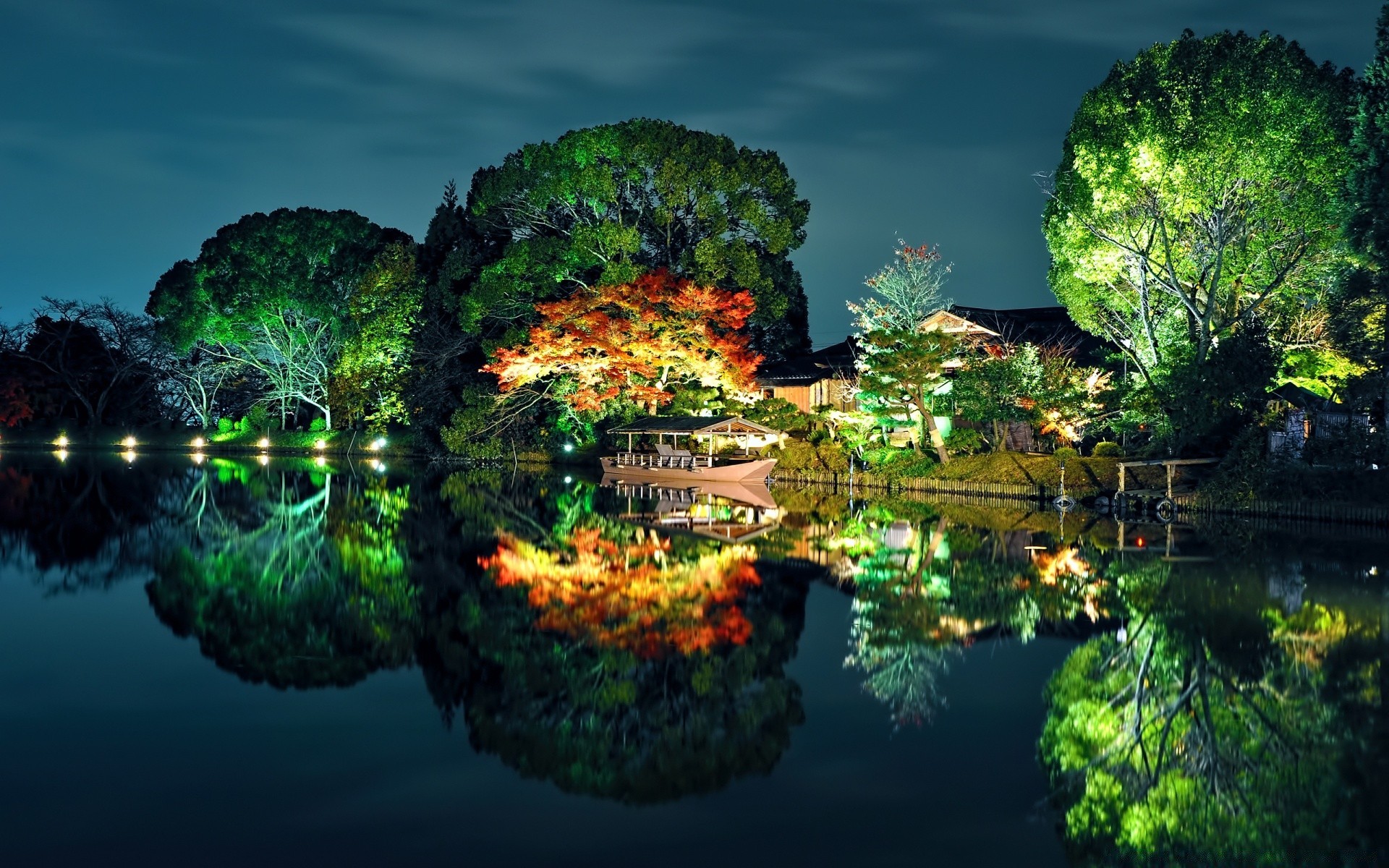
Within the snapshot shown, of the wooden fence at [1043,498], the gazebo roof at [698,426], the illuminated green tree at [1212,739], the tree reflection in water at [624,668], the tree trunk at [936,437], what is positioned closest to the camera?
the illuminated green tree at [1212,739]

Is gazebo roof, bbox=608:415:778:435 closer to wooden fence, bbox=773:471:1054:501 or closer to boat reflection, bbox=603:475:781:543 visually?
boat reflection, bbox=603:475:781:543

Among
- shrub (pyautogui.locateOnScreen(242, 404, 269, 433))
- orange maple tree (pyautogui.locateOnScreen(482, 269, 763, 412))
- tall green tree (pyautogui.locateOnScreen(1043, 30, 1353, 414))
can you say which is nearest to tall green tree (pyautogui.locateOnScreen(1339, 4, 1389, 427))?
tall green tree (pyautogui.locateOnScreen(1043, 30, 1353, 414))

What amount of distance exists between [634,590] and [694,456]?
23.7 metres

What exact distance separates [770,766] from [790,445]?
31468mm

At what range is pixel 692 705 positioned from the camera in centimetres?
1030

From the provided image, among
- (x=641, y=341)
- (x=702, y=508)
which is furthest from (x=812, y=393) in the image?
(x=702, y=508)

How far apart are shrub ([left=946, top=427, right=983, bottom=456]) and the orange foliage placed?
15.7 meters

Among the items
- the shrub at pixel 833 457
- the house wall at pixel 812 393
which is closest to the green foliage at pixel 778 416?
the shrub at pixel 833 457

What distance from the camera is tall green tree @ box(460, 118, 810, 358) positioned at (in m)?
45.5

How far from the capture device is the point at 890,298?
1555 inches

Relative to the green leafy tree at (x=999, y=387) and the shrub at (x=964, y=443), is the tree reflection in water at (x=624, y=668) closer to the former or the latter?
the green leafy tree at (x=999, y=387)

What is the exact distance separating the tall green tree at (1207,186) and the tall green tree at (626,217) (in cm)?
1633

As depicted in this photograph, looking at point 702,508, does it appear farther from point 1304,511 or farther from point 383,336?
point 383,336

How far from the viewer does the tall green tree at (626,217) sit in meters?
45.5
